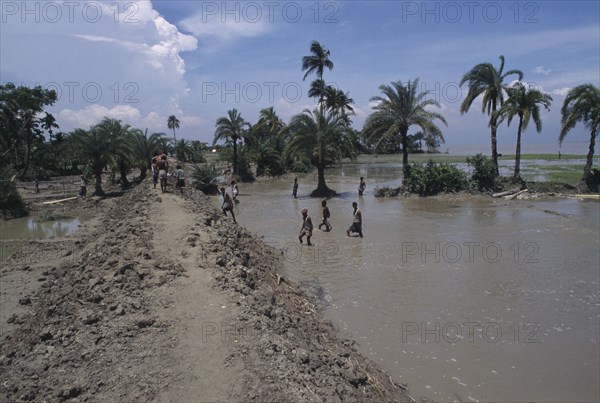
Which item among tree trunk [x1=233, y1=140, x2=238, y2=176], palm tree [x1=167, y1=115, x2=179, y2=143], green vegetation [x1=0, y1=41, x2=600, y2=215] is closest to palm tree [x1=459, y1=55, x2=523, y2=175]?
green vegetation [x1=0, y1=41, x2=600, y2=215]

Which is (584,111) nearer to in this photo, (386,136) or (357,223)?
(386,136)

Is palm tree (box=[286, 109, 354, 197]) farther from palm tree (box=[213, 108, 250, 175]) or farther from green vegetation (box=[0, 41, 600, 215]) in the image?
palm tree (box=[213, 108, 250, 175])

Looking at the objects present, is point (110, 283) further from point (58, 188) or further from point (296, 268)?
point (58, 188)

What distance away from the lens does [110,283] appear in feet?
24.1

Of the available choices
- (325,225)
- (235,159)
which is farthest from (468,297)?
(235,159)

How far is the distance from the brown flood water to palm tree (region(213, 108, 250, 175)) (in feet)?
84.6

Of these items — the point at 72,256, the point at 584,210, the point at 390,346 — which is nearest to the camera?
the point at 390,346

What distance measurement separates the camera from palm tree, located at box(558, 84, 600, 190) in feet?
82.8

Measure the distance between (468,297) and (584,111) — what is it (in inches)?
896

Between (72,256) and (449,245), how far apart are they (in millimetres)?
12515

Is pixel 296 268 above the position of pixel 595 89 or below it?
below

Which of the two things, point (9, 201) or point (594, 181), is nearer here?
point (9, 201)

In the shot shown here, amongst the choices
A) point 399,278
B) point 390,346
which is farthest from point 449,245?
point 390,346

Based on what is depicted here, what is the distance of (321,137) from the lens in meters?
28.7
